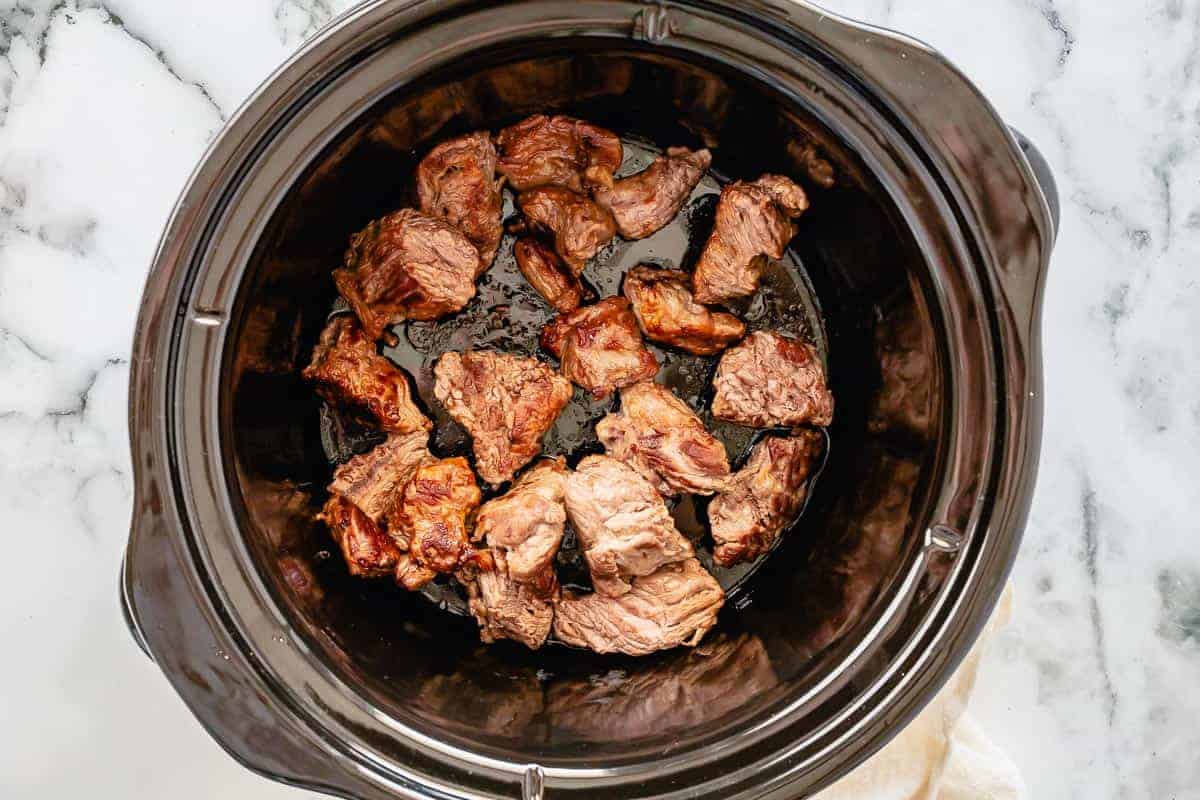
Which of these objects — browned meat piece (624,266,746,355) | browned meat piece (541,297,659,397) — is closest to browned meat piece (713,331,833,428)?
browned meat piece (624,266,746,355)

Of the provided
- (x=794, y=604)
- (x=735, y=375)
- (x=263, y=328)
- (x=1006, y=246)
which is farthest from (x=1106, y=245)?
(x=263, y=328)

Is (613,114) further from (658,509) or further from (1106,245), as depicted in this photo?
(1106,245)

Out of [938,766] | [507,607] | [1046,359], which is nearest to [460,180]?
[507,607]

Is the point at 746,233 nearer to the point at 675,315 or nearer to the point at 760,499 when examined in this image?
the point at 675,315

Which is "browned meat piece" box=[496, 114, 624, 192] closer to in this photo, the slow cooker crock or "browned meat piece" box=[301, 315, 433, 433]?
the slow cooker crock

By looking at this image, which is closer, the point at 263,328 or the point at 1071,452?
the point at 263,328
